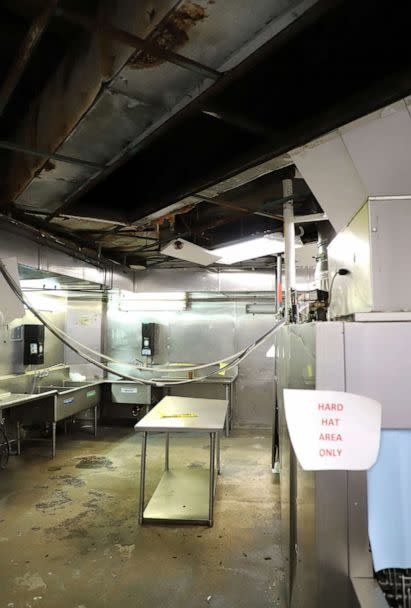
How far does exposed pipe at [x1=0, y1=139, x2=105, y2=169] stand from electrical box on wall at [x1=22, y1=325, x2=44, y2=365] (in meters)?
3.43

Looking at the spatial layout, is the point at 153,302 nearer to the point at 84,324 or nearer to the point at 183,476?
the point at 84,324

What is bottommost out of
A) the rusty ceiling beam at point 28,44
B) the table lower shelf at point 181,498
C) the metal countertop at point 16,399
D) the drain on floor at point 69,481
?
the drain on floor at point 69,481

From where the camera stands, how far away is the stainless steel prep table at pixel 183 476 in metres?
2.85

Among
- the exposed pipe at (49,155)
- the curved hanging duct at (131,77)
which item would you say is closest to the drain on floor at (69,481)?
the curved hanging duct at (131,77)

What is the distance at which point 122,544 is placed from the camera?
2.63 meters

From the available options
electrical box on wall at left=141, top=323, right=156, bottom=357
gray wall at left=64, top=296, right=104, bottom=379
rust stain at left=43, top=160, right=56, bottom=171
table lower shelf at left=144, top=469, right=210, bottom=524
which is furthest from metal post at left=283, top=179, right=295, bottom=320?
gray wall at left=64, top=296, right=104, bottom=379

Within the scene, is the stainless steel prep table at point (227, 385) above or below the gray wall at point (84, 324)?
below

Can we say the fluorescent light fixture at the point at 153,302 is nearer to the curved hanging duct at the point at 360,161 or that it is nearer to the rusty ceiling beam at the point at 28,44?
the curved hanging duct at the point at 360,161

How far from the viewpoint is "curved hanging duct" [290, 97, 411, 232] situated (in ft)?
4.56

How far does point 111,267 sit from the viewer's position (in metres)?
4.93

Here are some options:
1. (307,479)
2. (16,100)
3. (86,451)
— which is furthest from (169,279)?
(307,479)

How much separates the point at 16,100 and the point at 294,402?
6.64 feet

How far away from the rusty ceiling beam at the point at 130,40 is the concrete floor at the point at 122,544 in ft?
8.28

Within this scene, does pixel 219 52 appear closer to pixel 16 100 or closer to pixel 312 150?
pixel 312 150
